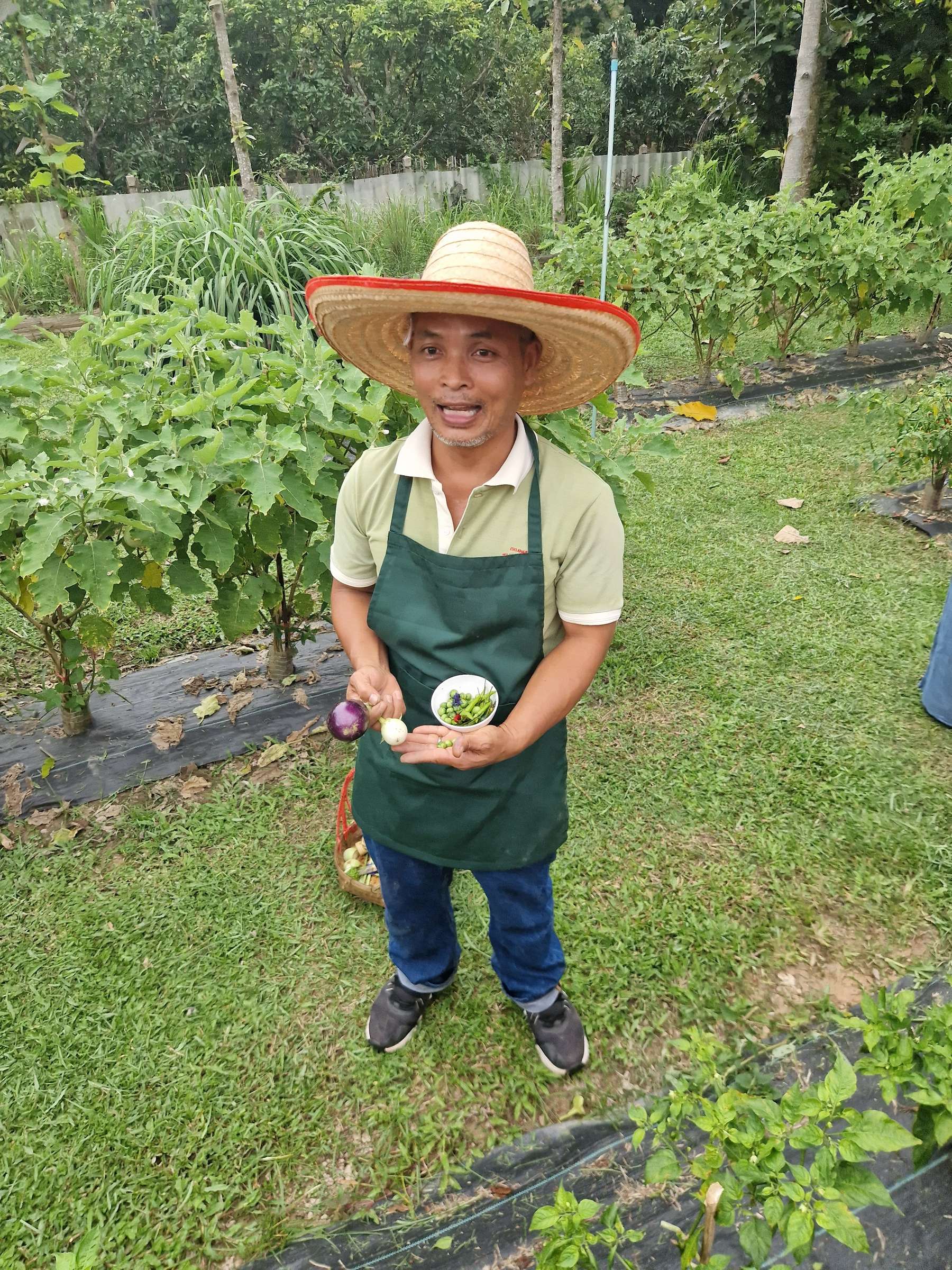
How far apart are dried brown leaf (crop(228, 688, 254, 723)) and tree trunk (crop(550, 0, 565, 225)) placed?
8.12m

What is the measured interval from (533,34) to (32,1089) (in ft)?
77.3

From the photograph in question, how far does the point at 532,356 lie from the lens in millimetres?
1527

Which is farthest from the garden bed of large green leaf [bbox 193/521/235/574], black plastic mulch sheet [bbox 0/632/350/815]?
large green leaf [bbox 193/521/235/574]

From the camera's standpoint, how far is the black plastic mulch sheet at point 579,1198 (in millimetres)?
1648

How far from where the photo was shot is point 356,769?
1.84 meters

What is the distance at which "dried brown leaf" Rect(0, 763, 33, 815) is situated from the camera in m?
2.87

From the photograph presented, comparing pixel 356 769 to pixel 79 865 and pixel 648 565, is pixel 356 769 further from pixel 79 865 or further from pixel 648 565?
pixel 648 565

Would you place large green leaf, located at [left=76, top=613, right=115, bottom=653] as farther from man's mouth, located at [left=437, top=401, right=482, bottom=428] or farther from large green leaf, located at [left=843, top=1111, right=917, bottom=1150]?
large green leaf, located at [left=843, top=1111, right=917, bottom=1150]

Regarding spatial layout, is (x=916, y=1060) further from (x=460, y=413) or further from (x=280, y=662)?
(x=280, y=662)

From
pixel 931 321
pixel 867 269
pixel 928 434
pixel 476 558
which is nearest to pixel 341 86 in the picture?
pixel 931 321

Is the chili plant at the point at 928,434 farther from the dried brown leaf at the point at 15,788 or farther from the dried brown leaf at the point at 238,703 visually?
the dried brown leaf at the point at 15,788

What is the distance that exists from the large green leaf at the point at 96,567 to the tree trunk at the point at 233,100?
6.53m

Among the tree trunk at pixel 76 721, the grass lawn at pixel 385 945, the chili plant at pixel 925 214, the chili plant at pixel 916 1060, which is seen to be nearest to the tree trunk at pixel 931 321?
the chili plant at pixel 925 214

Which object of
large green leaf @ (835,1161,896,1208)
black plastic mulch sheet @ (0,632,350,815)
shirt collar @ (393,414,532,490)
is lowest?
black plastic mulch sheet @ (0,632,350,815)
